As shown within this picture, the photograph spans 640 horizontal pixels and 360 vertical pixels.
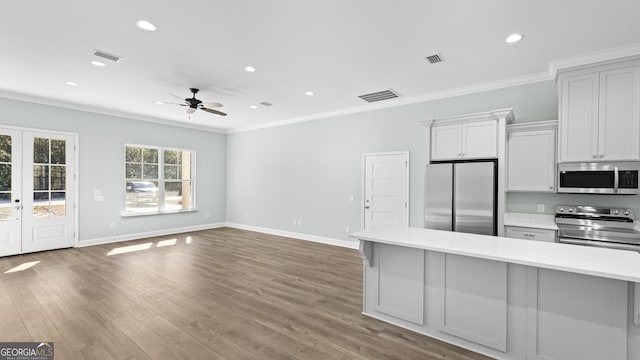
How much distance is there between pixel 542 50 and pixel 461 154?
1524 mm

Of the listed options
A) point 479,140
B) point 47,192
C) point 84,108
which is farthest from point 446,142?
point 47,192

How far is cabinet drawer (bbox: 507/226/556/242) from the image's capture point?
140 inches

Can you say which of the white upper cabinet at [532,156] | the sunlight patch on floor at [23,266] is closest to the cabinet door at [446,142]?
the white upper cabinet at [532,156]

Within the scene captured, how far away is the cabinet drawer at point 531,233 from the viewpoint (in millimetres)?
3557

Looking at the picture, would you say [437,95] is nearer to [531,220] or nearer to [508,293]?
[531,220]

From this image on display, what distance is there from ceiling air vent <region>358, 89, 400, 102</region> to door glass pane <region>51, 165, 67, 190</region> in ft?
20.4

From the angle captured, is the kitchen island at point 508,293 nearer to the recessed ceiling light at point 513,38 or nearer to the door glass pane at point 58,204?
the recessed ceiling light at point 513,38

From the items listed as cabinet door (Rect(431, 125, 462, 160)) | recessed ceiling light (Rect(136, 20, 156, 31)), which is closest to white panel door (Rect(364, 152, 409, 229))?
cabinet door (Rect(431, 125, 462, 160))

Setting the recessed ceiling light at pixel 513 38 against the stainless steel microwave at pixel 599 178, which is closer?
the recessed ceiling light at pixel 513 38

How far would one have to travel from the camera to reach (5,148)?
518cm

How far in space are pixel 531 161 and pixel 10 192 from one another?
878 centimetres

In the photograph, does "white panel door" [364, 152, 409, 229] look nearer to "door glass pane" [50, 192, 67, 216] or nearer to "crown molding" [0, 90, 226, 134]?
"crown molding" [0, 90, 226, 134]

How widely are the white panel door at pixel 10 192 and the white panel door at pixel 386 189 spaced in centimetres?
664

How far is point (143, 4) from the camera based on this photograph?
2.51m
